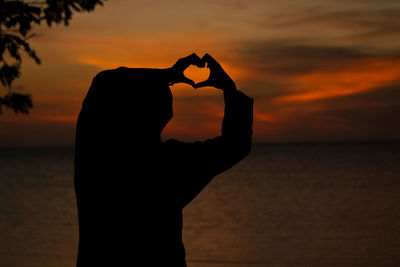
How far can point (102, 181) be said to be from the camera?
2539 mm

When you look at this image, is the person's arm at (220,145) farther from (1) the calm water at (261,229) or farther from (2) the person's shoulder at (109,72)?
(1) the calm water at (261,229)

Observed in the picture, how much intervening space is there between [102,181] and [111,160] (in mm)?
99

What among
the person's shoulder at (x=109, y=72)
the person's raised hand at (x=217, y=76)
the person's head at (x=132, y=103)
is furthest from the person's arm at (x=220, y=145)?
the person's shoulder at (x=109, y=72)

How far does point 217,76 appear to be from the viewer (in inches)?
102

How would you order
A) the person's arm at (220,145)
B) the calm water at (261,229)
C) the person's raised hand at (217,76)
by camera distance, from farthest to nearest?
the calm water at (261,229) < the person's raised hand at (217,76) < the person's arm at (220,145)

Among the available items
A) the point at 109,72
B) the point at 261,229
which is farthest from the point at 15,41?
the point at 261,229

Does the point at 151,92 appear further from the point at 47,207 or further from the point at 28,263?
the point at 47,207

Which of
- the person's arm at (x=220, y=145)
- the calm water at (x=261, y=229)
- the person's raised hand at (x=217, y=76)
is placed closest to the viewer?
the person's arm at (x=220, y=145)

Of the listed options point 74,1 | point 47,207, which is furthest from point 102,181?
point 47,207

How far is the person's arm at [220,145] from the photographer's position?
97.3 inches

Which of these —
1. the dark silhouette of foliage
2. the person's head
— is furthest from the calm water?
the person's head

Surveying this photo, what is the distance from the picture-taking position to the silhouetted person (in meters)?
2.50

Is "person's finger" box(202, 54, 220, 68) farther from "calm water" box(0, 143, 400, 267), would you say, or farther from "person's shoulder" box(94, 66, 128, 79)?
"calm water" box(0, 143, 400, 267)

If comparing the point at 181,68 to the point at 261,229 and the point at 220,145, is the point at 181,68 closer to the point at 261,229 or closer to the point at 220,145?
the point at 220,145
